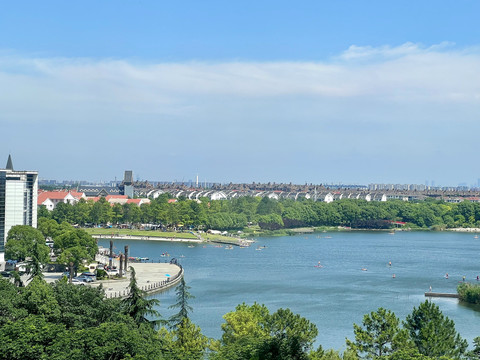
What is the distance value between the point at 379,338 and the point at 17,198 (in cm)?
2649

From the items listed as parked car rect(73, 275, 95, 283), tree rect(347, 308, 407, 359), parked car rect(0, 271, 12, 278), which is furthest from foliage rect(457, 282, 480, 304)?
parked car rect(0, 271, 12, 278)

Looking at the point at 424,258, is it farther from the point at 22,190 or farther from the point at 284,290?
the point at 22,190

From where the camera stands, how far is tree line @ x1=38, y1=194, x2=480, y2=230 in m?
59.0

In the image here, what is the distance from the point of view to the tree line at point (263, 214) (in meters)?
59.0

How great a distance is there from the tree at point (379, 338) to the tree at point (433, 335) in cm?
71

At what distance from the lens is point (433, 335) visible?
15.8 m

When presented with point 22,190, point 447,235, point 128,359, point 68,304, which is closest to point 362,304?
point 68,304

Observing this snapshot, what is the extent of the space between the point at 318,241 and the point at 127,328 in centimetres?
4304

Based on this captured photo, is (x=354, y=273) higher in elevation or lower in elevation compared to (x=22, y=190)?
lower

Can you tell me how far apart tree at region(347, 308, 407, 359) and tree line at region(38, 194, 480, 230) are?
42.9 metres

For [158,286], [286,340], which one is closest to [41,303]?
[286,340]

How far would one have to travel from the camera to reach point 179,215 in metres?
58.5

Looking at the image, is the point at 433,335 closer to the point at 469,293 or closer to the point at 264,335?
the point at 264,335

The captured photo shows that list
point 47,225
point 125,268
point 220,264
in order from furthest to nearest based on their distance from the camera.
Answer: point 47,225 < point 220,264 < point 125,268
